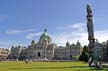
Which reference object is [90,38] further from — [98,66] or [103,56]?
[103,56]

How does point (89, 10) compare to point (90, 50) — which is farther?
point (89, 10)

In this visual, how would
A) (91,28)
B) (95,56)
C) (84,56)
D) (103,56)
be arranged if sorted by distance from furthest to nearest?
1. (103,56)
2. (84,56)
3. (91,28)
4. (95,56)

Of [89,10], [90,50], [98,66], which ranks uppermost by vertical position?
[89,10]

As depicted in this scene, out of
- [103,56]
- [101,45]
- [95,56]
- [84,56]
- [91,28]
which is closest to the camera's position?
[95,56]

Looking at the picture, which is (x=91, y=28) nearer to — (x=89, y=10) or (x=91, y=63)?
(x=89, y=10)

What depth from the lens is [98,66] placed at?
40.5 metres

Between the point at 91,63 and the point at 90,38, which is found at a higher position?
the point at 90,38

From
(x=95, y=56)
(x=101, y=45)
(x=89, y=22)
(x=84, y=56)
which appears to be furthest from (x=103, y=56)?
(x=95, y=56)

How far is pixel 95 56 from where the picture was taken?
38.5 m

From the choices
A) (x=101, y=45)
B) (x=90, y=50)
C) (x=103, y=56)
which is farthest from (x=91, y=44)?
(x=101, y=45)

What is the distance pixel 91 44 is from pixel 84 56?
72.6 metres

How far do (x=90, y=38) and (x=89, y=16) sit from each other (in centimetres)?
483

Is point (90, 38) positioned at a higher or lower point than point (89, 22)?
lower

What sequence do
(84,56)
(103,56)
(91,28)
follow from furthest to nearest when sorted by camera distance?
(103,56) < (84,56) < (91,28)
